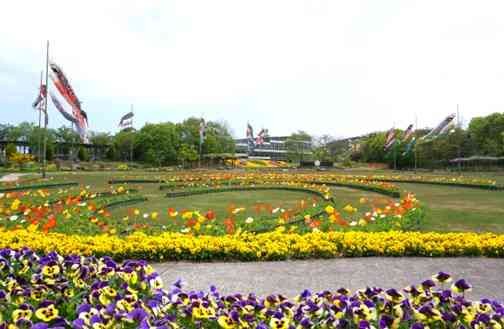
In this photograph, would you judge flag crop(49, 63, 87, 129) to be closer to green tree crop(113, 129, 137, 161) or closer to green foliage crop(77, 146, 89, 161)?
green tree crop(113, 129, 137, 161)

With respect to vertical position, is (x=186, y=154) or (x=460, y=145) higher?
(x=460, y=145)

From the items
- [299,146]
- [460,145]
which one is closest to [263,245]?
[460,145]

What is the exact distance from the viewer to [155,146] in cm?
6369

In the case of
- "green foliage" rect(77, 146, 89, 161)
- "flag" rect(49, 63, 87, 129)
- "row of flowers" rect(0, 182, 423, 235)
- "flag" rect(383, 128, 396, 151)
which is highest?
"flag" rect(49, 63, 87, 129)

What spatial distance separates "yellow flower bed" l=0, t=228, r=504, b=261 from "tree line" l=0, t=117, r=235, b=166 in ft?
166

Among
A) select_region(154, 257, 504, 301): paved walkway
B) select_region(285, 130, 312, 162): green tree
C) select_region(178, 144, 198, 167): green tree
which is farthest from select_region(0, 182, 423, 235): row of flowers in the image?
select_region(285, 130, 312, 162): green tree

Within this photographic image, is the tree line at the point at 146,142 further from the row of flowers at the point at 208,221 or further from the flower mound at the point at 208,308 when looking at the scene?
the flower mound at the point at 208,308

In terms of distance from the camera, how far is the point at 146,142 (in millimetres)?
64250

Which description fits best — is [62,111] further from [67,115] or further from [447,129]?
[447,129]

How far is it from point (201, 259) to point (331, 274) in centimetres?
197

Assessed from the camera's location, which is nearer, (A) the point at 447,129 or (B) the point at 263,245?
(B) the point at 263,245

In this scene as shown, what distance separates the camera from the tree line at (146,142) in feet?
208

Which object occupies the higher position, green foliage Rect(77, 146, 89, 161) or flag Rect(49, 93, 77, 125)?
flag Rect(49, 93, 77, 125)

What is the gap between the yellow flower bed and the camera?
6.25m
